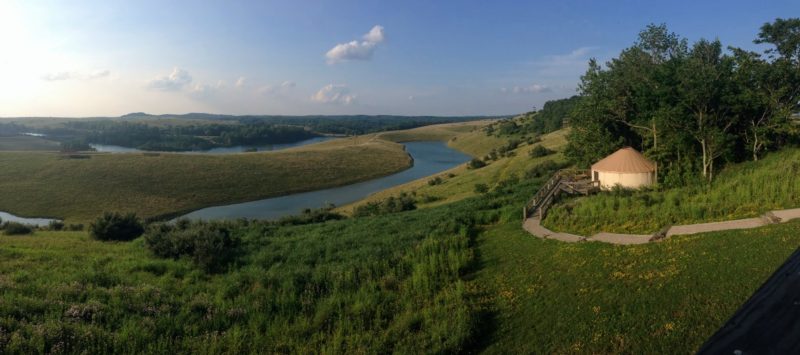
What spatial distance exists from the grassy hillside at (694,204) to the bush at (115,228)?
84.0ft

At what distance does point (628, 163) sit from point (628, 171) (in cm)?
59

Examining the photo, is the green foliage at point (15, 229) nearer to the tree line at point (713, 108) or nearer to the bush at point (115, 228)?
the bush at point (115, 228)

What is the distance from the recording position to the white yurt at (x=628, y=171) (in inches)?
1061

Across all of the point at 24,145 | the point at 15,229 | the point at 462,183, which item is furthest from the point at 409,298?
the point at 24,145

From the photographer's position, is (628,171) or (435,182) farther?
(435,182)

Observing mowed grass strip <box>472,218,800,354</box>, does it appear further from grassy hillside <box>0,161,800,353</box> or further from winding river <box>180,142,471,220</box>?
winding river <box>180,142,471,220</box>

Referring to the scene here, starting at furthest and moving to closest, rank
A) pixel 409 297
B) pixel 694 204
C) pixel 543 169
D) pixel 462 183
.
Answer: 1. pixel 462 183
2. pixel 543 169
3. pixel 694 204
4. pixel 409 297

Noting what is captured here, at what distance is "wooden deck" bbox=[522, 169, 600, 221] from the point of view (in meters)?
23.1

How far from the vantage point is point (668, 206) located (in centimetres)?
1877

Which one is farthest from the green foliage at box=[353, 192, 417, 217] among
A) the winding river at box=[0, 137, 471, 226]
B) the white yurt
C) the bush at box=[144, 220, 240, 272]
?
the bush at box=[144, 220, 240, 272]

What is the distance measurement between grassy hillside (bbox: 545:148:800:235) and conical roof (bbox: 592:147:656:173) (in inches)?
162

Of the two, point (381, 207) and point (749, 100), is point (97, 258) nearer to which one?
point (381, 207)

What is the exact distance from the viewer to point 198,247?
17922 mm

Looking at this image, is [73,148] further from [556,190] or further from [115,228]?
[556,190]
